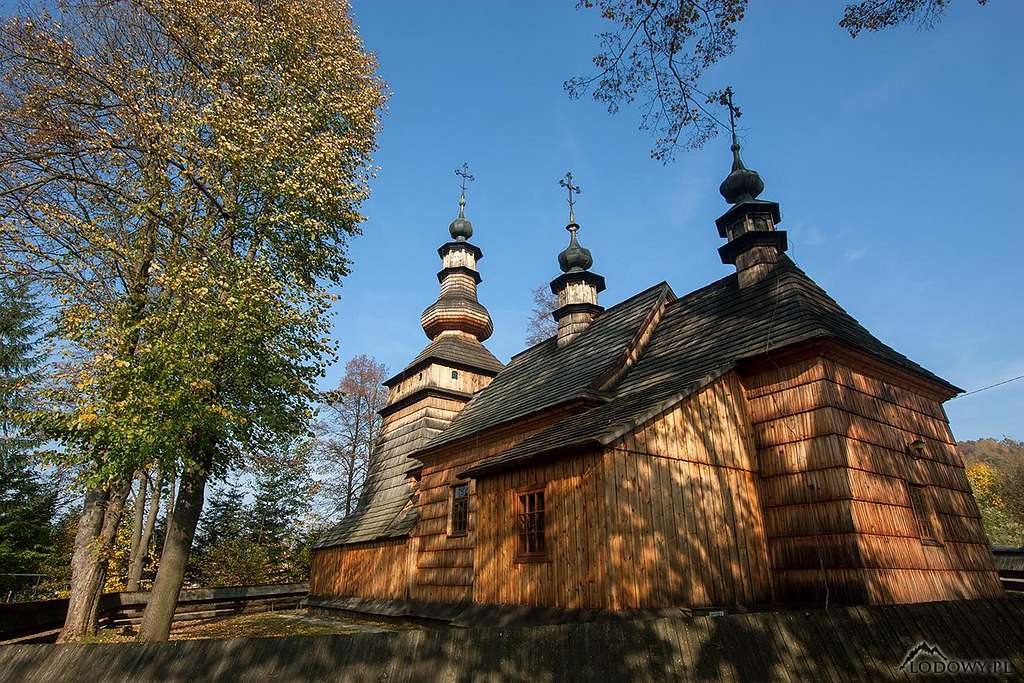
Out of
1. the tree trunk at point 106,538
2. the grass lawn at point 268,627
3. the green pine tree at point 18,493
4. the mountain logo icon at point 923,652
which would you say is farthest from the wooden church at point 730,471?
the green pine tree at point 18,493

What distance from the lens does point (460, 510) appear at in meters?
14.2

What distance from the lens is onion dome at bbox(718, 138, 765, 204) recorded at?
557 inches

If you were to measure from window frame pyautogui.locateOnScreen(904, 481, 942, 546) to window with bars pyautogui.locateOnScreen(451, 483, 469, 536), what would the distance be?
363 inches

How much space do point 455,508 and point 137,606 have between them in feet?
34.7

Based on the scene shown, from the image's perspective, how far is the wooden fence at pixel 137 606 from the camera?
35.3 ft

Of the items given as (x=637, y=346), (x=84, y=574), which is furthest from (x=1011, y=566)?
(x=84, y=574)

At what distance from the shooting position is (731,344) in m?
11.3

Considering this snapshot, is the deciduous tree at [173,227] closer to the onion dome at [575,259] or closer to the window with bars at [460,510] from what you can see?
the window with bars at [460,510]

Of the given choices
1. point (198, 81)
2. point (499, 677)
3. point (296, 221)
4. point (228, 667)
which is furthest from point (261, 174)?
point (499, 677)

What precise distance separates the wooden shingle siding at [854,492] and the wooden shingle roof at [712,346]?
Result: 63 cm

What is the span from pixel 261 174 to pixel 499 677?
38.9 feet

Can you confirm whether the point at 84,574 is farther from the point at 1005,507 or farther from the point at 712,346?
the point at 1005,507

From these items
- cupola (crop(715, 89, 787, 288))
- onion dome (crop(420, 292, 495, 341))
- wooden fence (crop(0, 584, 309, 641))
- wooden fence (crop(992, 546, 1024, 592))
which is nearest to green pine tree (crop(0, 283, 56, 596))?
wooden fence (crop(0, 584, 309, 641))

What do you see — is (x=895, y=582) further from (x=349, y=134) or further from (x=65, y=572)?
(x=65, y=572)
